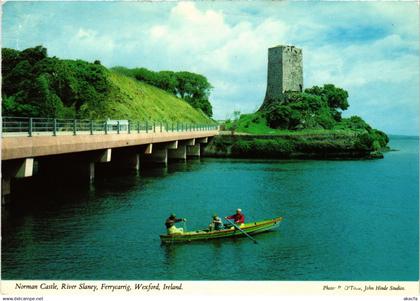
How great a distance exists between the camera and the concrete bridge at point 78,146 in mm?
30109

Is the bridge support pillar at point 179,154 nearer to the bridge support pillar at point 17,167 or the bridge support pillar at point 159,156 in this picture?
the bridge support pillar at point 159,156

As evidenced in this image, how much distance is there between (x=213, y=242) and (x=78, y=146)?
16.1 m

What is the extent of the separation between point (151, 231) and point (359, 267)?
1154cm

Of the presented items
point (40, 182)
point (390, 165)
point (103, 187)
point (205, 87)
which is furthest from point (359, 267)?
point (205, 87)

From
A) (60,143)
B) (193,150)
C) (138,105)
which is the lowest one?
(193,150)

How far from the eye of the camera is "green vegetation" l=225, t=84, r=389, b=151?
110625 mm

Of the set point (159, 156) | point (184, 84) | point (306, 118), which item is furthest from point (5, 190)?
point (184, 84)

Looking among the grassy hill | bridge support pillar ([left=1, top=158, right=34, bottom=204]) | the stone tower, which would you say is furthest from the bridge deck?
the stone tower

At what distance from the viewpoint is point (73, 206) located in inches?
1412

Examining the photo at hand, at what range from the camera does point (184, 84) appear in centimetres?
15262

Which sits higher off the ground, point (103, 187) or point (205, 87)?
point (205, 87)

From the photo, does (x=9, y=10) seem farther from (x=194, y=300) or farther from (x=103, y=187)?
(x=103, y=187)

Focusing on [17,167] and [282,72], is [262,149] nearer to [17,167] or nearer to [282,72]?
[282,72]

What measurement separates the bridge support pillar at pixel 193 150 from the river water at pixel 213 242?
38.6m
